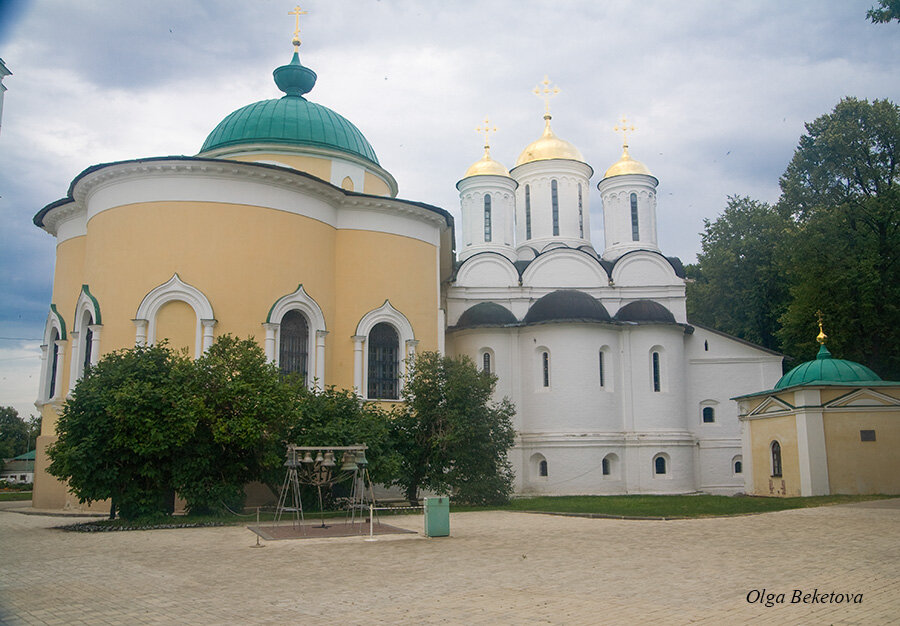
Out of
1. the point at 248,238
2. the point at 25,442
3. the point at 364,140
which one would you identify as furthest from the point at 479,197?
the point at 25,442

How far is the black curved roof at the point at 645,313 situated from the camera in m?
30.2

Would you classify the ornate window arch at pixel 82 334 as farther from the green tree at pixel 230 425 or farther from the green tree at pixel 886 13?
the green tree at pixel 886 13

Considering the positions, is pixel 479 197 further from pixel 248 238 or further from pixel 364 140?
pixel 248 238

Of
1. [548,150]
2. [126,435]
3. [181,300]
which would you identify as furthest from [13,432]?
[126,435]

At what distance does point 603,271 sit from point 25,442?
63331 millimetres

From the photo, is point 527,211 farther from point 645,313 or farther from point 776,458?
point 776,458

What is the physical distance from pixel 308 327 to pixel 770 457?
46.6 ft

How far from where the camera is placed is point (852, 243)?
30.2 metres

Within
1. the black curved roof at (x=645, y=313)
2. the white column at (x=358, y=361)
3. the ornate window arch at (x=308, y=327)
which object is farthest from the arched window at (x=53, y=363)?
the black curved roof at (x=645, y=313)

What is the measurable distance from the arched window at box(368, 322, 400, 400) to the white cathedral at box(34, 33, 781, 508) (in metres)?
0.05

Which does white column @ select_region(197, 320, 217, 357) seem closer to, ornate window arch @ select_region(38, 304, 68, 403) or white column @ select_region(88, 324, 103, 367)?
white column @ select_region(88, 324, 103, 367)

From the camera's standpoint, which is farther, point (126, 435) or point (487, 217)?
point (487, 217)

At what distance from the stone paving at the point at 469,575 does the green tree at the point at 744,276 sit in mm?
24543

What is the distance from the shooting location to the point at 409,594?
7652 millimetres
